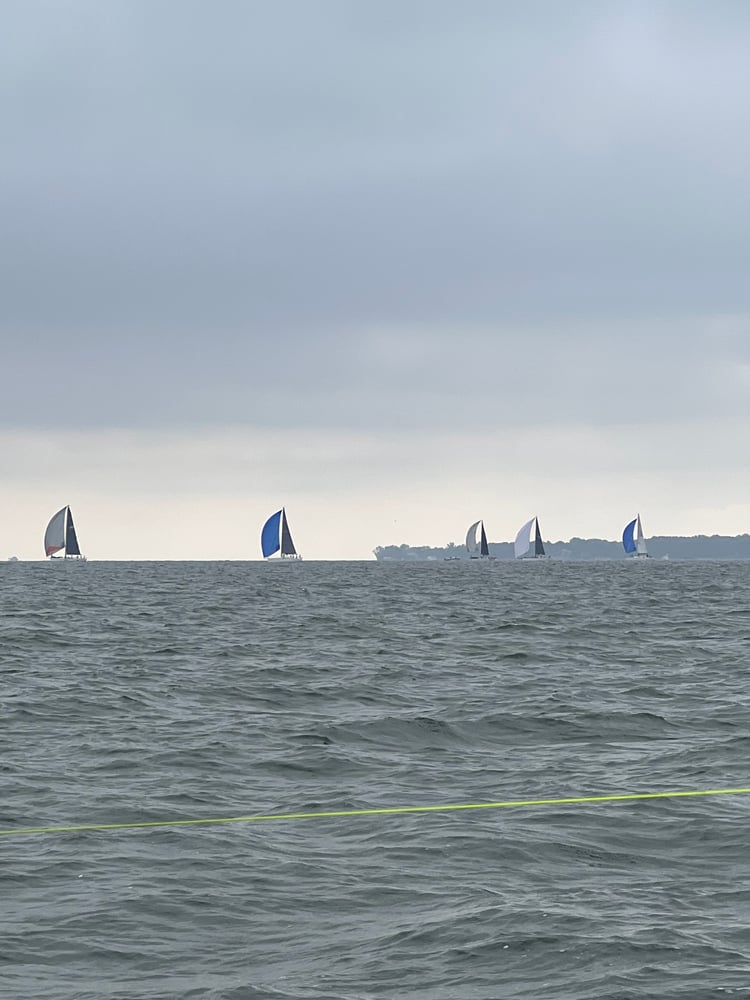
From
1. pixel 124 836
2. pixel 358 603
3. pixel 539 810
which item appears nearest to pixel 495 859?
pixel 539 810

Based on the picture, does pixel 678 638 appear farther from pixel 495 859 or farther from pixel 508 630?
pixel 495 859

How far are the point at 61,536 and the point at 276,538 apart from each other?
27.2 meters

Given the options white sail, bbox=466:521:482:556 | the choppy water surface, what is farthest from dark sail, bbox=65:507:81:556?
the choppy water surface

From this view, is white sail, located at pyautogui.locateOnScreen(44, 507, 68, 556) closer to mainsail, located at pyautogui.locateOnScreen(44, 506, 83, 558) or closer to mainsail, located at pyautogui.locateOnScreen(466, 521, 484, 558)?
mainsail, located at pyautogui.locateOnScreen(44, 506, 83, 558)

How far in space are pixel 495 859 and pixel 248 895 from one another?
2.47 meters

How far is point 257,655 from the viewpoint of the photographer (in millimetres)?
32906

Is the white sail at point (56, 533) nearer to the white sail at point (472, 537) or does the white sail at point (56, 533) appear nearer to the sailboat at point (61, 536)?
the sailboat at point (61, 536)

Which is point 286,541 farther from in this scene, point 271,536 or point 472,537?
point 472,537

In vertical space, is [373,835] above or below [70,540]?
below

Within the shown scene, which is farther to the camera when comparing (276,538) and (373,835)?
(276,538)

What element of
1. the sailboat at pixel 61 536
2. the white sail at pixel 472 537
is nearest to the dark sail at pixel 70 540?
the sailboat at pixel 61 536

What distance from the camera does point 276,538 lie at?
6698 inches

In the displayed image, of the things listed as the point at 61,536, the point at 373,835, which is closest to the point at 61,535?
the point at 61,536

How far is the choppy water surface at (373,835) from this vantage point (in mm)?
9359
